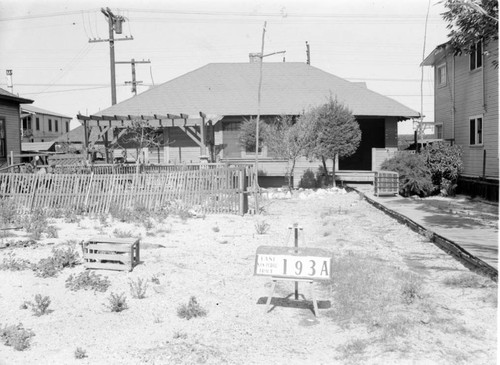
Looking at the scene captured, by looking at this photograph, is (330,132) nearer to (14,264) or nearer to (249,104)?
(249,104)

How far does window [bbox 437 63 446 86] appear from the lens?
26008 millimetres

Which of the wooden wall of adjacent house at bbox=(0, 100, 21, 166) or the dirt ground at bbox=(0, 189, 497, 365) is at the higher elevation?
the wooden wall of adjacent house at bbox=(0, 100, 21, 166)

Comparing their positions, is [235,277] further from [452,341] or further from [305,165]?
[305,165]

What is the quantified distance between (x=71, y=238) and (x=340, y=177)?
1815cm

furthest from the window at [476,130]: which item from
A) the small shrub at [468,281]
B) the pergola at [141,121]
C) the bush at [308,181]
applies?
the small shrub at [468,281]

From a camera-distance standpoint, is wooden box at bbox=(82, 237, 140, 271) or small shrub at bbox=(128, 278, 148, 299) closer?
small shrub at bbox=(128, 278, 148, 299)

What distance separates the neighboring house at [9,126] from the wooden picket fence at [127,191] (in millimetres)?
8672

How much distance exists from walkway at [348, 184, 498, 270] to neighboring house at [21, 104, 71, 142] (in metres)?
48.0

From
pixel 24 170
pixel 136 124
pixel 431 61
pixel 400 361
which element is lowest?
pixel 400 361

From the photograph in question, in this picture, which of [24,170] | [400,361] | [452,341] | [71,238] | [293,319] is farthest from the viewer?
[24,170]

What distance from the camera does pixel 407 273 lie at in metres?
8.08

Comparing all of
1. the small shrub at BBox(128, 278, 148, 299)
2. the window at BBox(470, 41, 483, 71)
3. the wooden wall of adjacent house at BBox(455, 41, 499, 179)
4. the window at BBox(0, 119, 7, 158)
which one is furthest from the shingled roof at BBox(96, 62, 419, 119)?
the small shrub at BBox(128, 278, 148, 299)

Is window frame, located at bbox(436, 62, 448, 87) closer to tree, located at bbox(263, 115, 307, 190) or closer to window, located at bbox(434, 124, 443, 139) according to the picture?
window, located at bbox(434, 124, 443, 139)

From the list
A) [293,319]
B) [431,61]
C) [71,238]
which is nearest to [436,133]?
[431,61]
